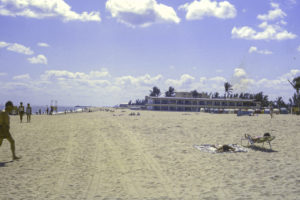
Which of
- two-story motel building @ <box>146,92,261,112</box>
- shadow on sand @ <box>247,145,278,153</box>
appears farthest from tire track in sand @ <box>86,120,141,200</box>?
two-story motel building @ <box>146,92,261,112</box>

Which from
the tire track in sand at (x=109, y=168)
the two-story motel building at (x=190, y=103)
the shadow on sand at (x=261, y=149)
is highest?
the two-story motel building at (x=190, y=103)

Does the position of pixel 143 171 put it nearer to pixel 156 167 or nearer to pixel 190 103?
pixel 156 167

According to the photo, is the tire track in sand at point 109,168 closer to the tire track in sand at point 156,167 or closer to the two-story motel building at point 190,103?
the tire track in sand at point 156,167

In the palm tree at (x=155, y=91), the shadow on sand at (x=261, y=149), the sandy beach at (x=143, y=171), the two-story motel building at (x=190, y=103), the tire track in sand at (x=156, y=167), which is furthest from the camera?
the palm tree at (x=155, y=91)

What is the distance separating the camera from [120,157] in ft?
30.7

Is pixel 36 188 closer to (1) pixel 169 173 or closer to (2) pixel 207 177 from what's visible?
(1) pixel 169 173

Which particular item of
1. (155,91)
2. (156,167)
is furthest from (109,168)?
(155,91)

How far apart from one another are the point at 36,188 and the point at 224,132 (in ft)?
40.0

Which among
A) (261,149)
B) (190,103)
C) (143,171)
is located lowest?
(143,171)

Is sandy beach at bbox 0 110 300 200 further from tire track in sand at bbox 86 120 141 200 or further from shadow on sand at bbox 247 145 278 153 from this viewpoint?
shadow on sand at bbox 247 145 278 153

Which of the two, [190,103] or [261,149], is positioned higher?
[190,103]

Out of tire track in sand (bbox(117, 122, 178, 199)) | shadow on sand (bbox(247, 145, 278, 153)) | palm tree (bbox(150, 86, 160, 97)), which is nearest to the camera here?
tire track in sand (bbox(117, 122, 178, 199))

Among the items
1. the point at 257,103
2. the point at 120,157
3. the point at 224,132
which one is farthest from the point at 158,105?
the point at 120,157

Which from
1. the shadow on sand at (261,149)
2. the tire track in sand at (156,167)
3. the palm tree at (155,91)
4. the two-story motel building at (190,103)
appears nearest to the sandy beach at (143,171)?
the tire track in sand at (156,167)
